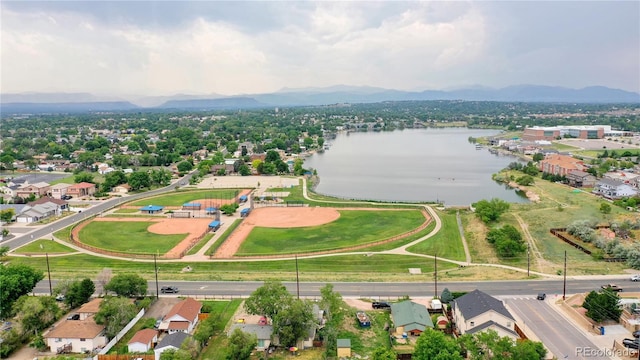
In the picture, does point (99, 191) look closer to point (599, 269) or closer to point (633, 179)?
point (599, 269)

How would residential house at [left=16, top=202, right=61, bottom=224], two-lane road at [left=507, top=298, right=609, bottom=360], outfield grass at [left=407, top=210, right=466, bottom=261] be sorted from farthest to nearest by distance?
1. residential house at [left=16, top=202, right=61, bottom=224]
2. outfield grass at [left=407, top=210, right=466, bottom=261]
3. two-lane road at [left=507, top=298, right=609, bottom=360]

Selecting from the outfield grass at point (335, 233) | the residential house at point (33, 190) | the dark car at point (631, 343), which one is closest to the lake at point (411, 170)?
the outfield grass at point (335, 233)

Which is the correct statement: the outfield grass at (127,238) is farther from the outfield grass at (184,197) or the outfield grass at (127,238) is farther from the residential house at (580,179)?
the residential house at (580,179)

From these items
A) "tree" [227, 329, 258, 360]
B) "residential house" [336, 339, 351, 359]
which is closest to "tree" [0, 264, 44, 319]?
"tree" [227, 329, 258, 360]

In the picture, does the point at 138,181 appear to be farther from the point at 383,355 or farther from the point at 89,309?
the point at 383,355

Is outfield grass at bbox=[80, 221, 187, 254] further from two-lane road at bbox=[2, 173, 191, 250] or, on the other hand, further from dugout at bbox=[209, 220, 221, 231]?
two-lane road at bbox=[2, 173, 191, 250]

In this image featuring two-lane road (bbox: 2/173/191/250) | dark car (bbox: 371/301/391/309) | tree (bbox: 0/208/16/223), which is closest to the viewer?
dark car (bbox: 371/301/391/309)

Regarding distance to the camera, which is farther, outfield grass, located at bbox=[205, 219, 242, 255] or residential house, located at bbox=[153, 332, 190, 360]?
outfield grass, located at bbox=[205, 219, 242, 255]
